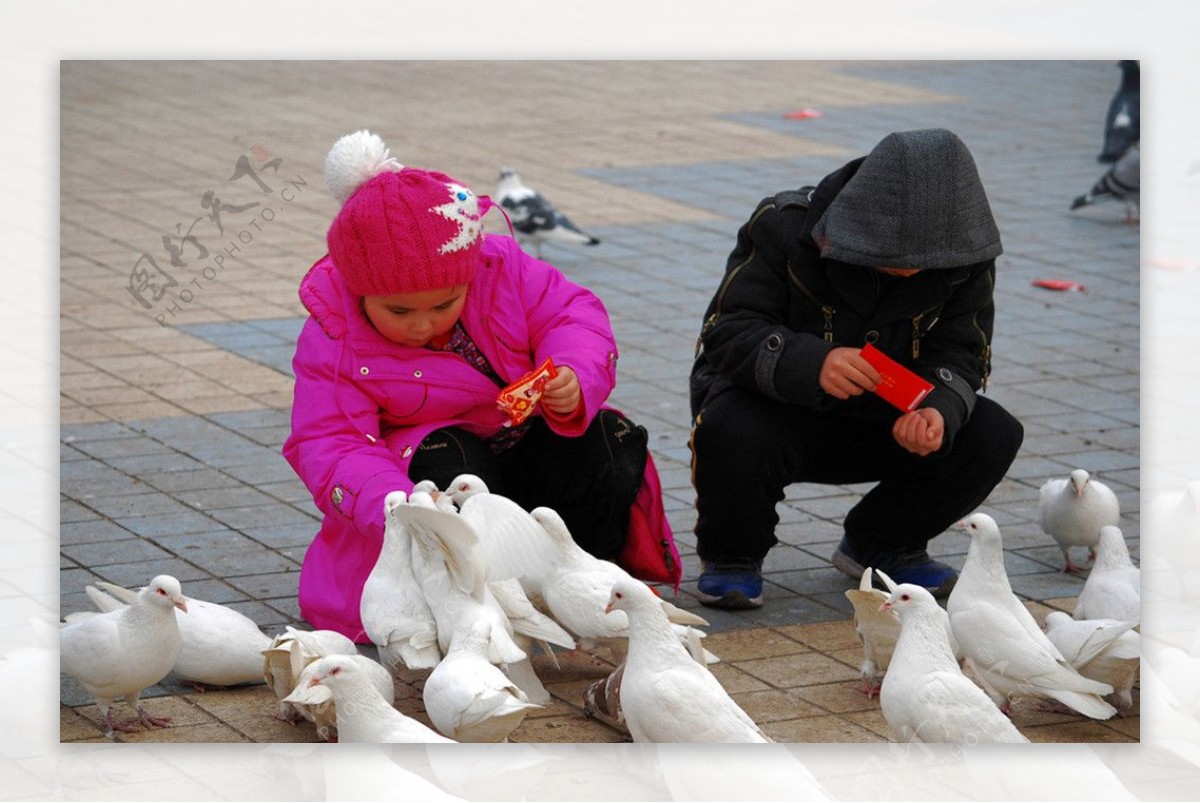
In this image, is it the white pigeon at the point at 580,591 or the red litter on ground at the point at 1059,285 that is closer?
the white pigeon at the point at 580,591

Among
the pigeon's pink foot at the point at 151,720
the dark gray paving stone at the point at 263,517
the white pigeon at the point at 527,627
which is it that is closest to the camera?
the pigeon's pink foot at the point at 151,720

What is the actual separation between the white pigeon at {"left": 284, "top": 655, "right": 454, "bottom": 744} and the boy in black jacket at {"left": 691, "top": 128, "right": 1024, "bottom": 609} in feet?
3.67

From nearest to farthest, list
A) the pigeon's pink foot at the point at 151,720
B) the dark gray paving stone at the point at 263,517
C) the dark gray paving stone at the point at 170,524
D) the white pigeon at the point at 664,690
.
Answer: the white pigeon at the point at 664,690 < the pigeon's pink foot at the point at 151,720 < the dark gray paving stone at the point at 170,524 < the dark gray paving stone at the point at 263,517

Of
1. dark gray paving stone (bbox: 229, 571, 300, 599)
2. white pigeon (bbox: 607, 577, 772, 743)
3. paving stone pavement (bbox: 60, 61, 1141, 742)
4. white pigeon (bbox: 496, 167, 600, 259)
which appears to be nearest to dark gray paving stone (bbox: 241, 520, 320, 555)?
paving stone pavement (bbox: 60, 61, 1141, 742)

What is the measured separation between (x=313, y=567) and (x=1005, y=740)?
1.56m

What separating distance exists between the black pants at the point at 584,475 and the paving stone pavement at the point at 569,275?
0.97ft

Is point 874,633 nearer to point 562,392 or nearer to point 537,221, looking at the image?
point 562,392

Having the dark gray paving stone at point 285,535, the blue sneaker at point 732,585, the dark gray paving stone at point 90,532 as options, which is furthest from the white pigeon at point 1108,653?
the dark gray paving stone at point 90,532

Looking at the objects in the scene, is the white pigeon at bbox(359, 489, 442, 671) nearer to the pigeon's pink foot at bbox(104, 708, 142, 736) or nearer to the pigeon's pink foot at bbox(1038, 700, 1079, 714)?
the pigeon's pink foot at bbox(104, 708, 142, 736)

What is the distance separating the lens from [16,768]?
10.0 ft

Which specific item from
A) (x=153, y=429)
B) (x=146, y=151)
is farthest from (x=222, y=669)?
(x=146, y=151)

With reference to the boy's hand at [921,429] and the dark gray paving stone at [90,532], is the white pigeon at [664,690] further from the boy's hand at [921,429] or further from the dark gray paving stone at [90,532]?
the dark gray paving stone at [90,532]

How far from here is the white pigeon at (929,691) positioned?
3119mm

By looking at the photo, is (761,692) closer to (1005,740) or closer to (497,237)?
(1005,740)
